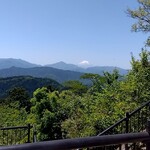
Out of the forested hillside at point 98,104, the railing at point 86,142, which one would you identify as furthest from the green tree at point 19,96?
the railing at point 86,142

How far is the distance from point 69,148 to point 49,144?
13cm

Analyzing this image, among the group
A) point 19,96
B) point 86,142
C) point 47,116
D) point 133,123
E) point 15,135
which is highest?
point 86,142

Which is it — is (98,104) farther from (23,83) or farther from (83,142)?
(23,83)

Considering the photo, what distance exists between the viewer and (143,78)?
552 inches

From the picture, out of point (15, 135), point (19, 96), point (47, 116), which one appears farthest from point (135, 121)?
point (19, 96)

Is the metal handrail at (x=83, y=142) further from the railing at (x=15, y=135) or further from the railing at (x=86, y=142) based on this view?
the railing at (x=15, y=135)

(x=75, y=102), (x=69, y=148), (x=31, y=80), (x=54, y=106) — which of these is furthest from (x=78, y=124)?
(x=31, y=80)

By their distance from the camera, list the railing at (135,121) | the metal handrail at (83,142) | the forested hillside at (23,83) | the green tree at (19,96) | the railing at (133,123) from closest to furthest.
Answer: the metal handrail at (83,142) < the railing at (133,123) < the railing at (135,121) < the green tree at (19,96) < the forested hillside at (23,83)

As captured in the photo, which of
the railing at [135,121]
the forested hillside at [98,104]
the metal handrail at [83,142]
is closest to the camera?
the metal handrail at [83,142]

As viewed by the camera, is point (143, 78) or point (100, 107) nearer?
point (143, 78)

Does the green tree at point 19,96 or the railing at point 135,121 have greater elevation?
the railing at point 135,121

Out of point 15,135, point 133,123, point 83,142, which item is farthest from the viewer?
point 15,135

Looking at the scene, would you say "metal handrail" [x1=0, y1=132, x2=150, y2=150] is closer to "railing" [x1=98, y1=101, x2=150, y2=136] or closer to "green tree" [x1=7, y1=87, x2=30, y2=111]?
"railing" [x1=98, y1=101, x2=150, y2=136]

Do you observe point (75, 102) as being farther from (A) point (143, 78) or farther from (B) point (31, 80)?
(B) point (31, 80)
